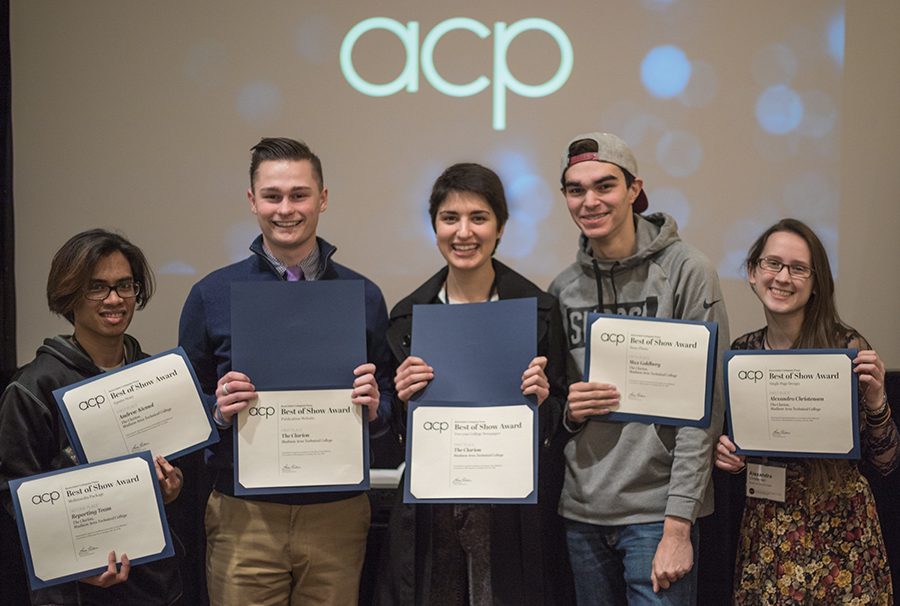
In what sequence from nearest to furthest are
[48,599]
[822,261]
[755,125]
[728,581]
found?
1. [48,599]
2. [822,261]
3. [728,581]
4. [755,125]

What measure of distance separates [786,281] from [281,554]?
1.55 m

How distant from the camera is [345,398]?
2.12 metres

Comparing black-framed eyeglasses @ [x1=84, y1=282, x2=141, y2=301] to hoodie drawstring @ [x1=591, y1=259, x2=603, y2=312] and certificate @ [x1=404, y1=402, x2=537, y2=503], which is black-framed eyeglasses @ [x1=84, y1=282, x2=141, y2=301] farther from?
hoodie drawstring @ [x1=591, y1=259, x2=603, y2=312]

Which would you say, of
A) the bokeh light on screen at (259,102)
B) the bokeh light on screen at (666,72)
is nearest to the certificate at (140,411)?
the bokeh light on screen at (259,102)

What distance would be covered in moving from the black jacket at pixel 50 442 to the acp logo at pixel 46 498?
3.1 inches

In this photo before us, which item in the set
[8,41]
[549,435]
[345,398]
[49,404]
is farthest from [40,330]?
[549,435]

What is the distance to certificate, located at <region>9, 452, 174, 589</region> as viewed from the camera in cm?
→ 199

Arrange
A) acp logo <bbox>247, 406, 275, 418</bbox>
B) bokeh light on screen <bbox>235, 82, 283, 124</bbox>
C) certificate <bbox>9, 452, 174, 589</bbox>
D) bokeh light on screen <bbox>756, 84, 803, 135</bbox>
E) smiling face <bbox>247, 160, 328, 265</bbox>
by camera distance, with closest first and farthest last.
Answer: certificate <bbox>9, 452, 174, 589</bbox> → acp logo <bbox>247, 406, 275, 418</bbox> → smiling face <bbox>247, 160, 328, 265</bbox> → bokeh light on screen <bbox>756, 84, 803, 135</bbox> → bokeh light on screen <bbox>235, 82, 283, 124</bbox>

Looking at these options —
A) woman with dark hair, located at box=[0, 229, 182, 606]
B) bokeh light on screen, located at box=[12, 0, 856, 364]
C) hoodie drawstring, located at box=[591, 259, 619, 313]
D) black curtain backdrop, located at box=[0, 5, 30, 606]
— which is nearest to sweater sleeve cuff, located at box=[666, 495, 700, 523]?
hoodie drawstring, located at box=[591, 259, 619, 313]

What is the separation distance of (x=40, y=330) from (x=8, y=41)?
4.40 ft

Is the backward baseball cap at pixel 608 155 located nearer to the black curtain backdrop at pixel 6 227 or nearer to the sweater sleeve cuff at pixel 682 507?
the sweater sleeve cuff at pixel 682 507

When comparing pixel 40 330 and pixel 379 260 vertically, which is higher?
pixel 379 260

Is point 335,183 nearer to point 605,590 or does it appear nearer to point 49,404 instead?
point 49,404

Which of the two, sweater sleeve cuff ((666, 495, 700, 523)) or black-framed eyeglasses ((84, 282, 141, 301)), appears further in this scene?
black-framed eyeglasses ((84, 282, 141, 301))
